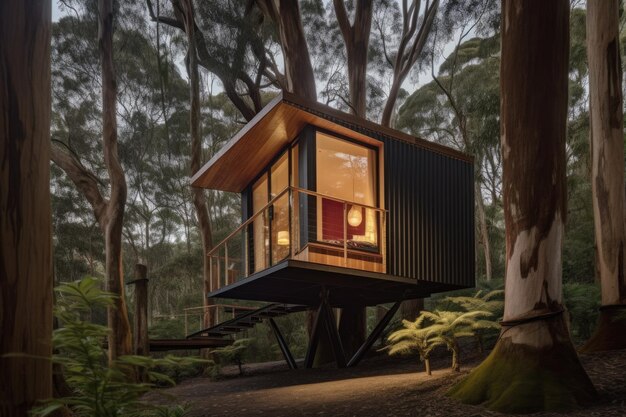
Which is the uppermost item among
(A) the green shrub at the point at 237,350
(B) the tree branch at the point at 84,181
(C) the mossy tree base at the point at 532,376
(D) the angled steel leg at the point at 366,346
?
(B) the tree branch at the point at 84,181

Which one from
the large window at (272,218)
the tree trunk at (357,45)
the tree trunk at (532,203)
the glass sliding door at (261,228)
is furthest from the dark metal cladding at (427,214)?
the tree trunk at (357,45)

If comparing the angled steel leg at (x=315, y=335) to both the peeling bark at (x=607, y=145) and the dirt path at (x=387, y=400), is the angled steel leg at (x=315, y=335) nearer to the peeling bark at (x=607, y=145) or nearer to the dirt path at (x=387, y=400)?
the dirt path at (x=387, y=400)

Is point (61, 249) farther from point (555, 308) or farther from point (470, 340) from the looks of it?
point (555, 308)

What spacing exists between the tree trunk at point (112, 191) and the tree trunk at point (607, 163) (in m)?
9.60

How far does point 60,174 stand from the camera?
2527 cm

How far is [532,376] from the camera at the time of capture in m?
4.44

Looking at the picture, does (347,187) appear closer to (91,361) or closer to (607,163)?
(607,163)

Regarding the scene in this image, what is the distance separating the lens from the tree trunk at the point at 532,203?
461 centimetres

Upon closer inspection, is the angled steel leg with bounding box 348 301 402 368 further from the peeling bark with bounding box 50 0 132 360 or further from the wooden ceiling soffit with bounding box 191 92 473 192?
the peeling bark with bounding box 50 0 132 360

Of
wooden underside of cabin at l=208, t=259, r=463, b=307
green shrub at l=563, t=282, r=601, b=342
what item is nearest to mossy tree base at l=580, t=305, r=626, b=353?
green shrub at l=563, t=282, r=601, b=342

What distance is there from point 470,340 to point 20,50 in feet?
36.5

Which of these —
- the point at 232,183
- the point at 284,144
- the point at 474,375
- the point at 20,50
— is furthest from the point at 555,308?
the point at 232,183

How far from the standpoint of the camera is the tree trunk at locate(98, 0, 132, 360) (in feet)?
38.9

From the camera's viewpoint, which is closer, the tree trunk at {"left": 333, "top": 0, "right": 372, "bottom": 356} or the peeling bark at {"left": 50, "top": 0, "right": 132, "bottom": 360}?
the peeling bark at {"left": 50, "top": 0, "right": 132, "bottom": 360}
